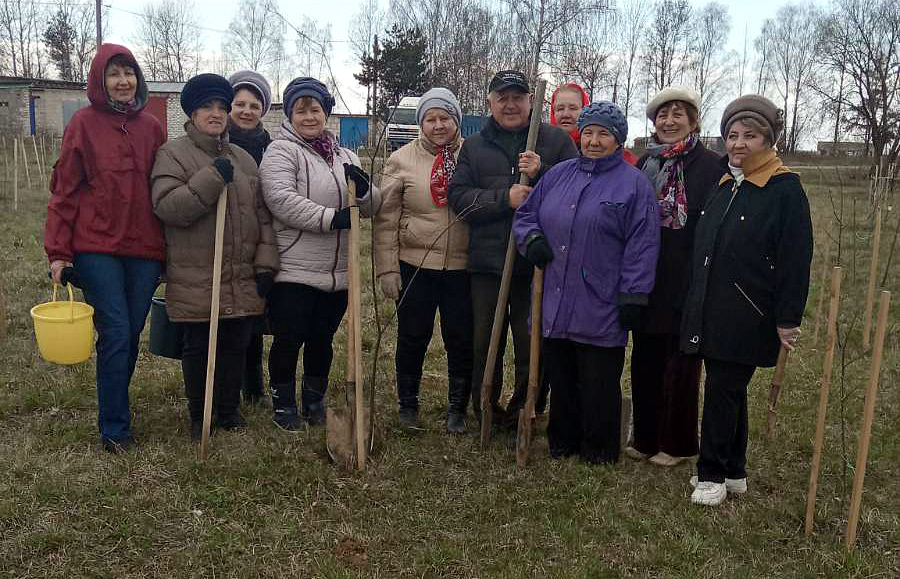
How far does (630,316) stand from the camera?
135 inches

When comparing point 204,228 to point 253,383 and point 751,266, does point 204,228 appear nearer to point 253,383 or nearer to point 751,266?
point 253,383

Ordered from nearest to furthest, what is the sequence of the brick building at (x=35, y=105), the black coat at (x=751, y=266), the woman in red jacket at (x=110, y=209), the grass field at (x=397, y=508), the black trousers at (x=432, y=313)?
the grass field at (x=397, y=508)
the black coat at (x=751, y=266)
the woman in red jacket at (x=110, y=209)
the black trousers at (x=432, y=313)
the brick building at (x=35, y=105)

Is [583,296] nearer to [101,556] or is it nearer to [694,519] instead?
[694,519]

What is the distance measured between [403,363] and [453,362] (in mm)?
285

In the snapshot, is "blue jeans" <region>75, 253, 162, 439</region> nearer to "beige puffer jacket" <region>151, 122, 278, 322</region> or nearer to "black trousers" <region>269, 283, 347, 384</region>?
"beige puffer jacket" <region>151, 122, 278, 322</region>

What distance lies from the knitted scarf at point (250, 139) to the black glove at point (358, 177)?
2.61ft

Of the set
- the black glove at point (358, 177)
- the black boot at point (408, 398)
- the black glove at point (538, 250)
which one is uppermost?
the black glove at point (358, 177)

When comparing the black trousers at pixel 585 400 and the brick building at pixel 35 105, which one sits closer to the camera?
the black trousers at pixel 585 400

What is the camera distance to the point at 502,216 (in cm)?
384

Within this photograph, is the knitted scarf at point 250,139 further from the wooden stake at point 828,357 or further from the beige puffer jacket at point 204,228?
the wooden stake at point 828,357

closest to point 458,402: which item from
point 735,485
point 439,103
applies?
point 735,485

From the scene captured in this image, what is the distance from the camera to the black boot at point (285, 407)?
4172 mm

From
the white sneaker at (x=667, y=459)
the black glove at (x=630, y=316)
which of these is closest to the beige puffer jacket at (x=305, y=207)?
the black glove at (x=630, y=316)

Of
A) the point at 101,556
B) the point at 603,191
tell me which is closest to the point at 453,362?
the point at 603,191
